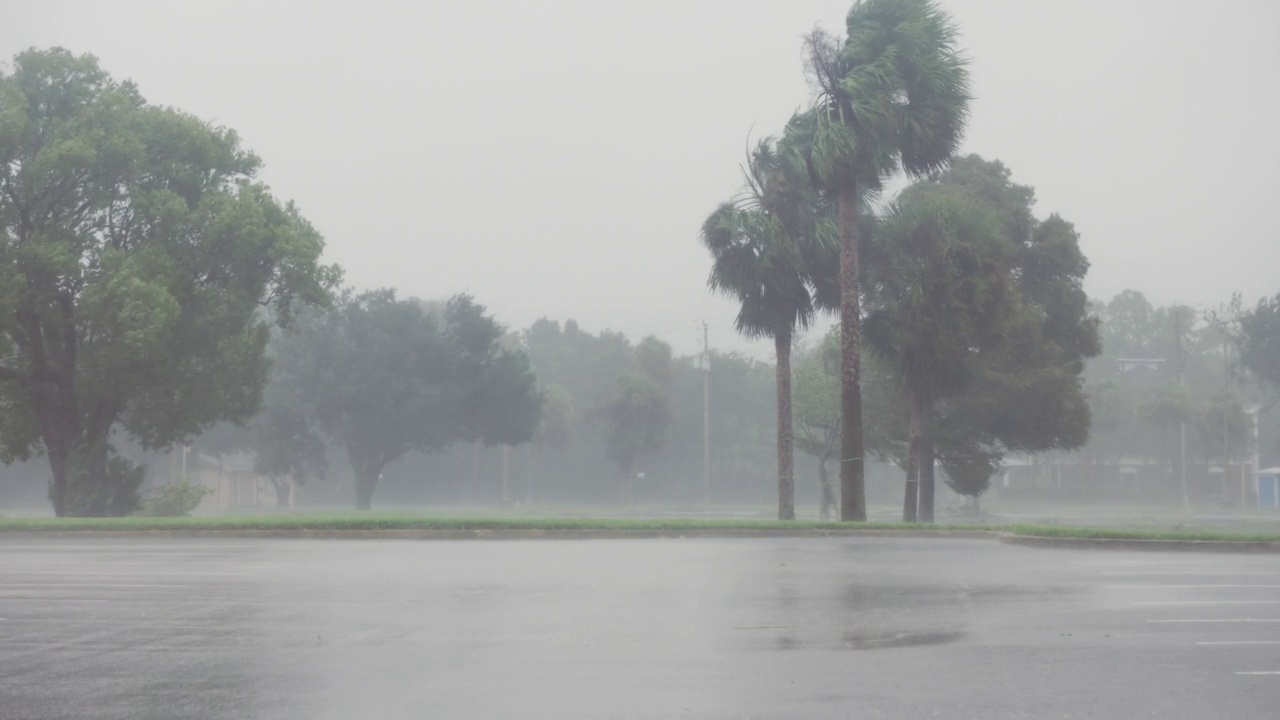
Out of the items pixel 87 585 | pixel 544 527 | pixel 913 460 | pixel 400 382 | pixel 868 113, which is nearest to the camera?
pixel 87 585

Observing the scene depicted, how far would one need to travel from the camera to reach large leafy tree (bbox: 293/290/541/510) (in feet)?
208

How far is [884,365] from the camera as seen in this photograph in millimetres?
35844

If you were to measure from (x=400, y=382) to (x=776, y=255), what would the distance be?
35884 millimetres

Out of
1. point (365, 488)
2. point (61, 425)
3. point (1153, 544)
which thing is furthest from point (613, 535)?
point (365, 488)

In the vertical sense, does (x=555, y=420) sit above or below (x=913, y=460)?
above

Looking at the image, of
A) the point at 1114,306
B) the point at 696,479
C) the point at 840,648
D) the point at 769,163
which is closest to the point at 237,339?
the point at 769,163

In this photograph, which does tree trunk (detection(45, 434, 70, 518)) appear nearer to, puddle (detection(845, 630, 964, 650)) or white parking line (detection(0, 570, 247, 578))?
white parking line (detection(0, 570, 247, 578))

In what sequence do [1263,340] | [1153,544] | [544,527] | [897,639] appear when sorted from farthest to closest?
[1263,340], [544,527], [1153,544], [897,639]

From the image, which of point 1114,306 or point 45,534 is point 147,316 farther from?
point 1114,306

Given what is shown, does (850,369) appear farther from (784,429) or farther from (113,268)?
(113,268)

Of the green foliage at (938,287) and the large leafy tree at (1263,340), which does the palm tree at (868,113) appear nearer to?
the green foliage at (938,287)

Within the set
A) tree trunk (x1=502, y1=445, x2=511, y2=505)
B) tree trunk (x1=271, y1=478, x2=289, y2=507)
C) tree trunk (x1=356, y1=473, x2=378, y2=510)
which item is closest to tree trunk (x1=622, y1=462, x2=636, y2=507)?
tree trunk (x1=502, y1=445, x2=511, y2=505)

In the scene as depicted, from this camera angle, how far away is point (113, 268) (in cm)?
3241

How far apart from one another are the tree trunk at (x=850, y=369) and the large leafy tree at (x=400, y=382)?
3676cm
